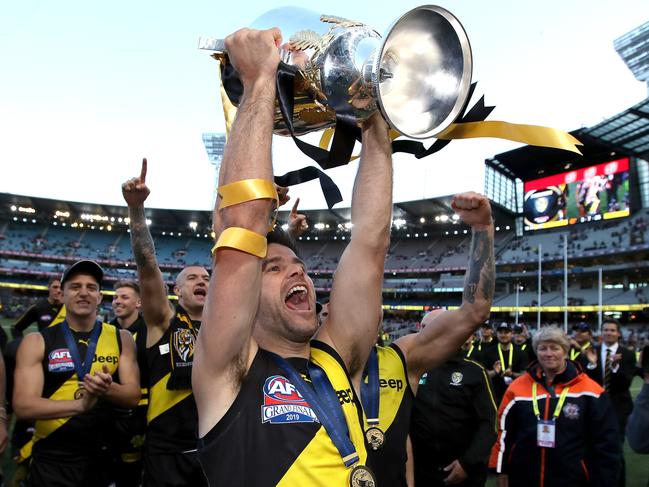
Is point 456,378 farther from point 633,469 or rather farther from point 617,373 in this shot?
point 633,469

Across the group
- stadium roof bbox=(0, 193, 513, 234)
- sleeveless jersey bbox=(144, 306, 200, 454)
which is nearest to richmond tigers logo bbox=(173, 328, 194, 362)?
sleeveless jersey bbox=(144, 306, 200, 454)

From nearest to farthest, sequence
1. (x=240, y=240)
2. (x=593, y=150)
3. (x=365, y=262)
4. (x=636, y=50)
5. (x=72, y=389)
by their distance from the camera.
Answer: (x=240, y=240)
(x=365, y=262)
(x=72, y=389)
(x=636, y=50)
(x=593, y=150)

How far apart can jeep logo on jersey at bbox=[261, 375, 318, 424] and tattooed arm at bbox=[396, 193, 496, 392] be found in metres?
1.05

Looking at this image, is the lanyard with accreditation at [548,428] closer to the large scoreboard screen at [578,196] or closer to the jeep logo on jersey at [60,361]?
the jeep logo on jersey at [60,361]

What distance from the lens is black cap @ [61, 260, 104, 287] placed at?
369cm

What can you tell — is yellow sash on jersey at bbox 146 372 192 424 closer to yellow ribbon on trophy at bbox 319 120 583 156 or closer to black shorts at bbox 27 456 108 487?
black shorts at bbox 27 456 108 487

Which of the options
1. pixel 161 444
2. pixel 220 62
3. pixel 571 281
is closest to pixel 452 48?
pixel 220 62

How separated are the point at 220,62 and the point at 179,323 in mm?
2226

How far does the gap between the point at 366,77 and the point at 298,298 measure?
86 centimetres

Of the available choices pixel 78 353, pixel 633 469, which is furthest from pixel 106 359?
pixel 633 469

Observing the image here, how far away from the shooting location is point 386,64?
1.68 m

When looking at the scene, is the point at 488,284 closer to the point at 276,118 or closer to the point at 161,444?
the point at 276,118

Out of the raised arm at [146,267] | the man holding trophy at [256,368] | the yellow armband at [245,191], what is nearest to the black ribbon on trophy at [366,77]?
the man holding trophy at [256,368]

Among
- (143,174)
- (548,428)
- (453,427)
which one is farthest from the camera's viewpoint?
(453,427)
